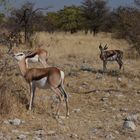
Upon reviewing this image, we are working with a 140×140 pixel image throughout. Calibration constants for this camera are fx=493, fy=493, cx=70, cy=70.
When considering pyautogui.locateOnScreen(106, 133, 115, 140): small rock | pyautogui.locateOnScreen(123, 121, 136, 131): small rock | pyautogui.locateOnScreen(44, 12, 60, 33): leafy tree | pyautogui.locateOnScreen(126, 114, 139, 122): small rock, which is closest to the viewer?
pyautogui.locateOnScreen(106, 133, 115, 140): small rock

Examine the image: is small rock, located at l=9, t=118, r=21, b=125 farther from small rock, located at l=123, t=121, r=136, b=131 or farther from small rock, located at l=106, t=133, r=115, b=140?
small rock, located at l=123, t=121, r=136, b=131

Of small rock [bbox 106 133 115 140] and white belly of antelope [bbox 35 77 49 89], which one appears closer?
small rock [bbox 106 133 115 140]

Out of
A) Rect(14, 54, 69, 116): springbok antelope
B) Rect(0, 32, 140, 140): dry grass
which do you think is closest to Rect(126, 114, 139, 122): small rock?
Rect(0, 32, 140, 140): dry grass

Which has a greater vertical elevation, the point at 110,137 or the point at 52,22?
the point at 110,137

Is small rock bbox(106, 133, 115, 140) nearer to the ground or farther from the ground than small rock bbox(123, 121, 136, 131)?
nearer to the ground

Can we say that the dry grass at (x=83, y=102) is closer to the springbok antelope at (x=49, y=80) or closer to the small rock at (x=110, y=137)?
the small rock at (x=110, y=137)

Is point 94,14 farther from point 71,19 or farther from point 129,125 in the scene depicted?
point 129,125

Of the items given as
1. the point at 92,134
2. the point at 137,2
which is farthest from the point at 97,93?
the point at 137,2

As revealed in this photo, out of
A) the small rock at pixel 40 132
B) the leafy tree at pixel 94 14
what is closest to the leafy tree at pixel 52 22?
the leafy tree at pixel 94 14

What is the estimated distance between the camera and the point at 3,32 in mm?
11914

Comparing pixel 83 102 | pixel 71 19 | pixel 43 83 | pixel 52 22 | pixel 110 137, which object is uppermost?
pixel 43 83

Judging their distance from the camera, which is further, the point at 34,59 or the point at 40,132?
the point at 34,59

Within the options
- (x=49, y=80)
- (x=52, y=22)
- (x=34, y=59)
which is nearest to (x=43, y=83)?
(x=49, y=80)

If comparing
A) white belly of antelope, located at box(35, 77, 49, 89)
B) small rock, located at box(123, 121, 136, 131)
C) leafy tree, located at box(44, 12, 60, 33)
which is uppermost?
white belly of antelope, located at box(35, 77, 49, 89)
